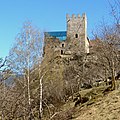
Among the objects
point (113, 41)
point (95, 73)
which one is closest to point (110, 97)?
point (113, 41)

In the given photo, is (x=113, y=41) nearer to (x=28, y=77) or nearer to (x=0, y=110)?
(x=28, y=77)

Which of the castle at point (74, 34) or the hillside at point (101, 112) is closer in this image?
the hillside at point (101, 112)

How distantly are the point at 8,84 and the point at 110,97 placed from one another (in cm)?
902

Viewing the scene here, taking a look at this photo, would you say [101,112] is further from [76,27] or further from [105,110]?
[76,27]

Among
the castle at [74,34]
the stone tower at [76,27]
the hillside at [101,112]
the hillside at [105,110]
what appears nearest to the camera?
the hillside at [105,110]

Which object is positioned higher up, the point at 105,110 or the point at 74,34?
the point at 74,34

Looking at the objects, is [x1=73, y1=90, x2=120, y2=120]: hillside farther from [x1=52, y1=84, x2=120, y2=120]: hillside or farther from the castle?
the castle

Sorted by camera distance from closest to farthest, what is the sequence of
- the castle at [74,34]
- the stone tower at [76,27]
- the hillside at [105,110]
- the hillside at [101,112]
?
1. the hillside at [105,110]
2. the hillside at [101,112]
3. the castle at [74,34]
4. the stone tower at [76,27]

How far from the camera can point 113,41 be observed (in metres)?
15.7

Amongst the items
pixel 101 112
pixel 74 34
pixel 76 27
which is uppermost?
pixel 76 27

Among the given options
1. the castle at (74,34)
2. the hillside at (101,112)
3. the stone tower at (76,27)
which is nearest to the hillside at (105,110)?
the hillside at (101,112)

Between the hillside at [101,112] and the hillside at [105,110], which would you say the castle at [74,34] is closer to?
the hillside at [101,112]

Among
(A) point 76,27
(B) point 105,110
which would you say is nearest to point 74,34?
(A) point 76,27

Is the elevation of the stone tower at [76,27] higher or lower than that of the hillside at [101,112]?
higher
